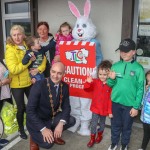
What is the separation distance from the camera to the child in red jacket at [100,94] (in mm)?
3070

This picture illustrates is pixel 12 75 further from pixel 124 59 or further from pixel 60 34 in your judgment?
pixel 124 59

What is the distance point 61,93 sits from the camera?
2.98 m

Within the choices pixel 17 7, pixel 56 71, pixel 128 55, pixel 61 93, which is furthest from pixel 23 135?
pixel 17 7

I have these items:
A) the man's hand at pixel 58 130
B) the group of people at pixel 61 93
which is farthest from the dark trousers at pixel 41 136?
the man's hand at pixel 58 130

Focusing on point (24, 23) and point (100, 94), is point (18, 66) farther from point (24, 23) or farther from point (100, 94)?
point (24, 23)

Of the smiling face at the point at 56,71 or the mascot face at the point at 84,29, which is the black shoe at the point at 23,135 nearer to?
the smiling face at the point at 56,71

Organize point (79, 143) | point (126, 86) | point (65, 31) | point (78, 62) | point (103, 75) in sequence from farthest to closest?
point (65, 31) < point (78, 62) < point (79, 143) < point (103, 75) < point (126, 86)

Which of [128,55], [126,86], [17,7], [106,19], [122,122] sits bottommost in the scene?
[122,122]

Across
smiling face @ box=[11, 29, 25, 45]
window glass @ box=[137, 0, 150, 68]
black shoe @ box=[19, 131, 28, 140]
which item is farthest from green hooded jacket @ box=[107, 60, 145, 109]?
black shoe @ box=[19, 131, 28, 140]

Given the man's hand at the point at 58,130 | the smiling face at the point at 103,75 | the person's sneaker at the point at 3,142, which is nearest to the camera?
the man's hand at the point at 58,130

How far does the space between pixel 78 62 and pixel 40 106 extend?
96 centimetres

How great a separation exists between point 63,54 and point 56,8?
1.57 m

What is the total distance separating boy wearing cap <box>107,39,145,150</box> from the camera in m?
2.74

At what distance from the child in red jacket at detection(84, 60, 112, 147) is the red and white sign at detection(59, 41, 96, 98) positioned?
0.27 m
